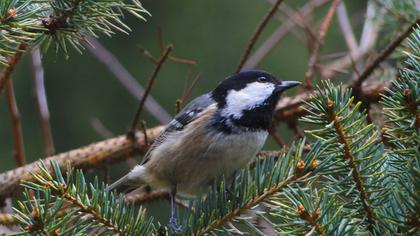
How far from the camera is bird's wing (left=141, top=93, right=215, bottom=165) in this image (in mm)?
2789

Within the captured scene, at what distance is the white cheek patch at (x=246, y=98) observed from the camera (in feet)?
8.49

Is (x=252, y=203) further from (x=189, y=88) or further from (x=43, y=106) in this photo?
(x=43, y=106)

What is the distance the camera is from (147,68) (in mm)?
10219

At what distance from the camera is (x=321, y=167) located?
1.47m

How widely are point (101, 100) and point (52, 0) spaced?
8525 millimetres

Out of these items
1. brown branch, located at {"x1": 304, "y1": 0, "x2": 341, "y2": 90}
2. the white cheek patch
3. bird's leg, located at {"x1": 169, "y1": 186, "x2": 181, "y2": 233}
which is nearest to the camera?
bird's leg, located at {"x1": 169, "y1": 186, "x2": 181, "y2": 233}

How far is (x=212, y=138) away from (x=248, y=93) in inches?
12.7

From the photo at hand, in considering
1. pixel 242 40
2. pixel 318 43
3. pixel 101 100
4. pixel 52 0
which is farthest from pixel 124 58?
pixel 52 0

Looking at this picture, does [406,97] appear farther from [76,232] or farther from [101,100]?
[101,100]

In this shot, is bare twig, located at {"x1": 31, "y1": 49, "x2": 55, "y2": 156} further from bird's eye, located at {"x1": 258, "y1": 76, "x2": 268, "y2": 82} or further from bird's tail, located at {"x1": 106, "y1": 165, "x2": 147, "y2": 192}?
bird's eye, located at {"x1": 258, "y1": 76, "x2": 268, "y2": 82}

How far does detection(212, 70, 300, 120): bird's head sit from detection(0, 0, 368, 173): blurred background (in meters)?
5.67

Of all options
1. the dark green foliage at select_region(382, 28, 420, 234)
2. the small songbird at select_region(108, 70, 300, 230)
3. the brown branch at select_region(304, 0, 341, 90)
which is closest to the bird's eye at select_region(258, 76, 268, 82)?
the small songbird at select_region(108, 70, 300, 230)

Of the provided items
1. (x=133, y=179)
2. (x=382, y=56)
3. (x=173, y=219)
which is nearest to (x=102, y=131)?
(x=133, y=179)

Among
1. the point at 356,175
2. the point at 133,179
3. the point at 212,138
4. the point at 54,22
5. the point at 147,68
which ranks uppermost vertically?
the point at 54,22
